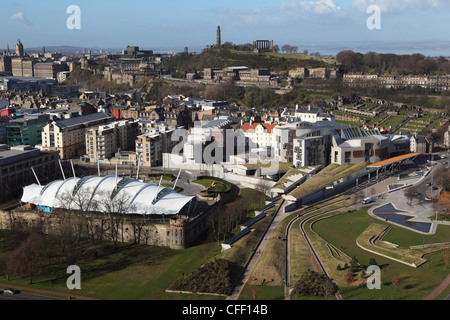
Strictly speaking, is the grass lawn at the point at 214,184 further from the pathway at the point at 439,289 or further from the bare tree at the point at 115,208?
the pathway at the point at 439,289

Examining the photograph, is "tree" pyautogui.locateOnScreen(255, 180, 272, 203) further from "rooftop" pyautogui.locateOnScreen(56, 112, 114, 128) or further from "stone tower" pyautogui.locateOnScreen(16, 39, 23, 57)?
"stone tower" pyautogui.locateOnScreen(16, 39, 23, 57)

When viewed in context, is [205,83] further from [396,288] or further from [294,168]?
[396,288]

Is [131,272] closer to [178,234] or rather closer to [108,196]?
[178,234]

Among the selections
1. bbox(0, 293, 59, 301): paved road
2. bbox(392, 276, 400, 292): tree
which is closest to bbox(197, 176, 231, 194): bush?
bbox(0, 293, 59, 301): paved road

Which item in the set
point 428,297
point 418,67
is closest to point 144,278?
point 428,297

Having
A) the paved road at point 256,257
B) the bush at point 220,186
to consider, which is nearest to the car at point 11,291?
the paved road at point 256,257

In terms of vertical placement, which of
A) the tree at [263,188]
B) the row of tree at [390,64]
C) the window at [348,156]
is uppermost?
the row of tree at [390,64]
